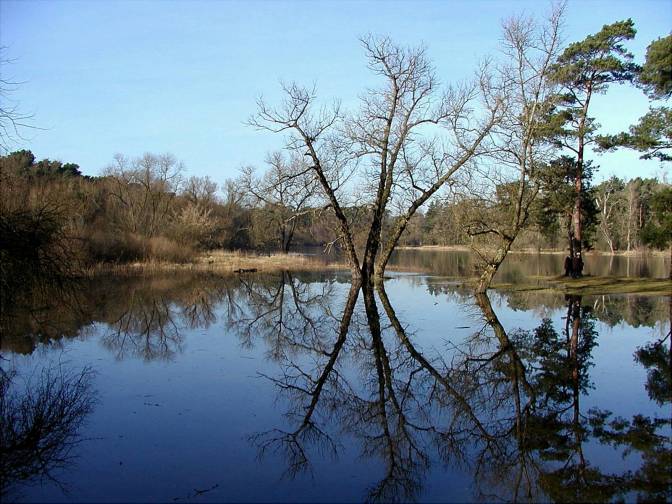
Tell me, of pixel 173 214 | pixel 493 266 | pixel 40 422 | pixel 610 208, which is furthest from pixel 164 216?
pixel 610 208

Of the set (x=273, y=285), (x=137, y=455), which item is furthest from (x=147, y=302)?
(x=137, y=455)

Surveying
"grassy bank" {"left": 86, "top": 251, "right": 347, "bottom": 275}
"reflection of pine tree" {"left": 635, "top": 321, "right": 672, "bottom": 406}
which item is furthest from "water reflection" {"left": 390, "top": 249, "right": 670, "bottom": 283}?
"reflection of pine tree" {"left": 635, "top": 321, "right": 672, "bottom": 406}

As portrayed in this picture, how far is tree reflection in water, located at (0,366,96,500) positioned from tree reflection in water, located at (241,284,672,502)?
221cm

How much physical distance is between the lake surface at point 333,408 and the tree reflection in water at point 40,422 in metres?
0.03

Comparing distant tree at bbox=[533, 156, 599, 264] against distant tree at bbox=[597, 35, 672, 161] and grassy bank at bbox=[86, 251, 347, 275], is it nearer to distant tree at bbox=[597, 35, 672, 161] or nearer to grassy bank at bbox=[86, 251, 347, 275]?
distant tree at bbox=[597, 35, 672, 161]

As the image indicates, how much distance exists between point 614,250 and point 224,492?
279ft

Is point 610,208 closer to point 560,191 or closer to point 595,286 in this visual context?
point 560,191

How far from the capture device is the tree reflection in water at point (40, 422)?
221 inches

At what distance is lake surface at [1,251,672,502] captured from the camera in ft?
18.0

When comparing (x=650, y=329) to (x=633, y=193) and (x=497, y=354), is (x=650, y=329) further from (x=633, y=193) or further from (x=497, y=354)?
(x=633, y=193)

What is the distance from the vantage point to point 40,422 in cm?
692

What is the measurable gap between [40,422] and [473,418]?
5.61 metres

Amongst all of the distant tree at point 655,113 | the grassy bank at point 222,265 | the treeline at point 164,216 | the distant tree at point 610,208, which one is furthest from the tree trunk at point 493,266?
the distant tree at point 610,208

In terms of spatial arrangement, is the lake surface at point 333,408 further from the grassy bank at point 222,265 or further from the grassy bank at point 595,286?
the grassy bank at point 222,265
